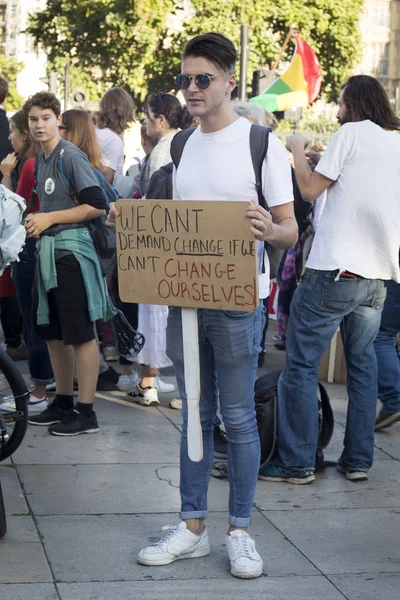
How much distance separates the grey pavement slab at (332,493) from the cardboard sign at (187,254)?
4.37 ft

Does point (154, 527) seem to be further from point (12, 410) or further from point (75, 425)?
point (75, 425)

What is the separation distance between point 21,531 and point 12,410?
882 mm

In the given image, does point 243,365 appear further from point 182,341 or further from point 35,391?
point 35,391

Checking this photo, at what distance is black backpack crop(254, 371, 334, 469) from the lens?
546 cm

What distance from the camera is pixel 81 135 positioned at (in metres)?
6.62

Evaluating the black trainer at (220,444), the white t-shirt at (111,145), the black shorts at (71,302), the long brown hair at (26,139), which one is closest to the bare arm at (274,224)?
the black trainer at (220,444)

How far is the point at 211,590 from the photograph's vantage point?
398 cm

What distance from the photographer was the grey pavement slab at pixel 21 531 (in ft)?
14.5

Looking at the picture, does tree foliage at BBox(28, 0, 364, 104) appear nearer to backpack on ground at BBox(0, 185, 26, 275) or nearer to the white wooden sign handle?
backpack on ground at BBox(0, 185, 26, 275)

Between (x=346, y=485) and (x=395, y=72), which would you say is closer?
(x=346, y=485)

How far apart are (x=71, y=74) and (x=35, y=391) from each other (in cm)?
2996

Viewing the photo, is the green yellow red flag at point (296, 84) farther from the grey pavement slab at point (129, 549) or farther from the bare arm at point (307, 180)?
the grey pavement slab at point (129, 549)

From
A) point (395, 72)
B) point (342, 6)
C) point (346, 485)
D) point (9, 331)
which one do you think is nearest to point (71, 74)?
point (342, 6)

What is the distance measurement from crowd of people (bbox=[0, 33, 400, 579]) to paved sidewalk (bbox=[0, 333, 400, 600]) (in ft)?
0.46
